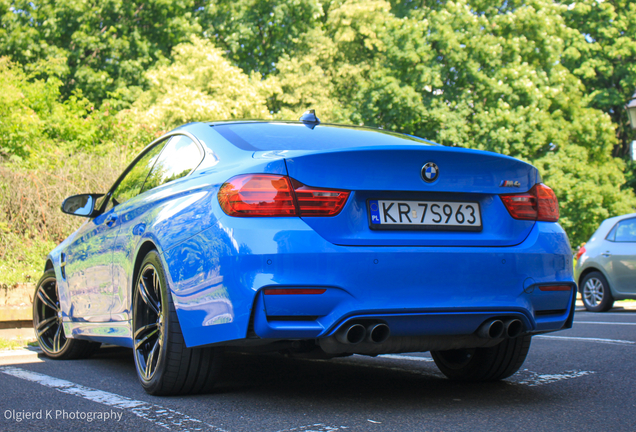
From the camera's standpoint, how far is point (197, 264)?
3523 millimetres

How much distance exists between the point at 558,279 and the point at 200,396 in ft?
6.37

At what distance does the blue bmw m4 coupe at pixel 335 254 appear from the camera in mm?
3250

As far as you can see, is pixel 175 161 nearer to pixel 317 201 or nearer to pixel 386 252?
pixel 317 201

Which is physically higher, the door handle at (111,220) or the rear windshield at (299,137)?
the rear windshield at (299,137)

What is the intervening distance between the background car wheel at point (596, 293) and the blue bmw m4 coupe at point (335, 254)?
8852mm

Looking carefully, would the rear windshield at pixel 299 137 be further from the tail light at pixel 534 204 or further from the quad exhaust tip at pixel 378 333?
the quad exhaust tip at pixel 378 333

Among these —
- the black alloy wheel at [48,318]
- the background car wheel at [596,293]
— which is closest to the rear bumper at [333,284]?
the black alloy wheel at [48,318]

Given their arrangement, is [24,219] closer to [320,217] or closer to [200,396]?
[200,396]

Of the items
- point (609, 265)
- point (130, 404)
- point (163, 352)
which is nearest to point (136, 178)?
point (163, 352)

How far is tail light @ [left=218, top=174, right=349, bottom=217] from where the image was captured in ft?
10.8

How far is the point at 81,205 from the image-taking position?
5504 mm

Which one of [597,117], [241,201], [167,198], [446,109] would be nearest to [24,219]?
[167,198]


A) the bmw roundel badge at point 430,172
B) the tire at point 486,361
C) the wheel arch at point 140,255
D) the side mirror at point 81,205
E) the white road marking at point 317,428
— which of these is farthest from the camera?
the side mirror at point 81,205

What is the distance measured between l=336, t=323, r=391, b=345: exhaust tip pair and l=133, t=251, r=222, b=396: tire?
0.80 m
